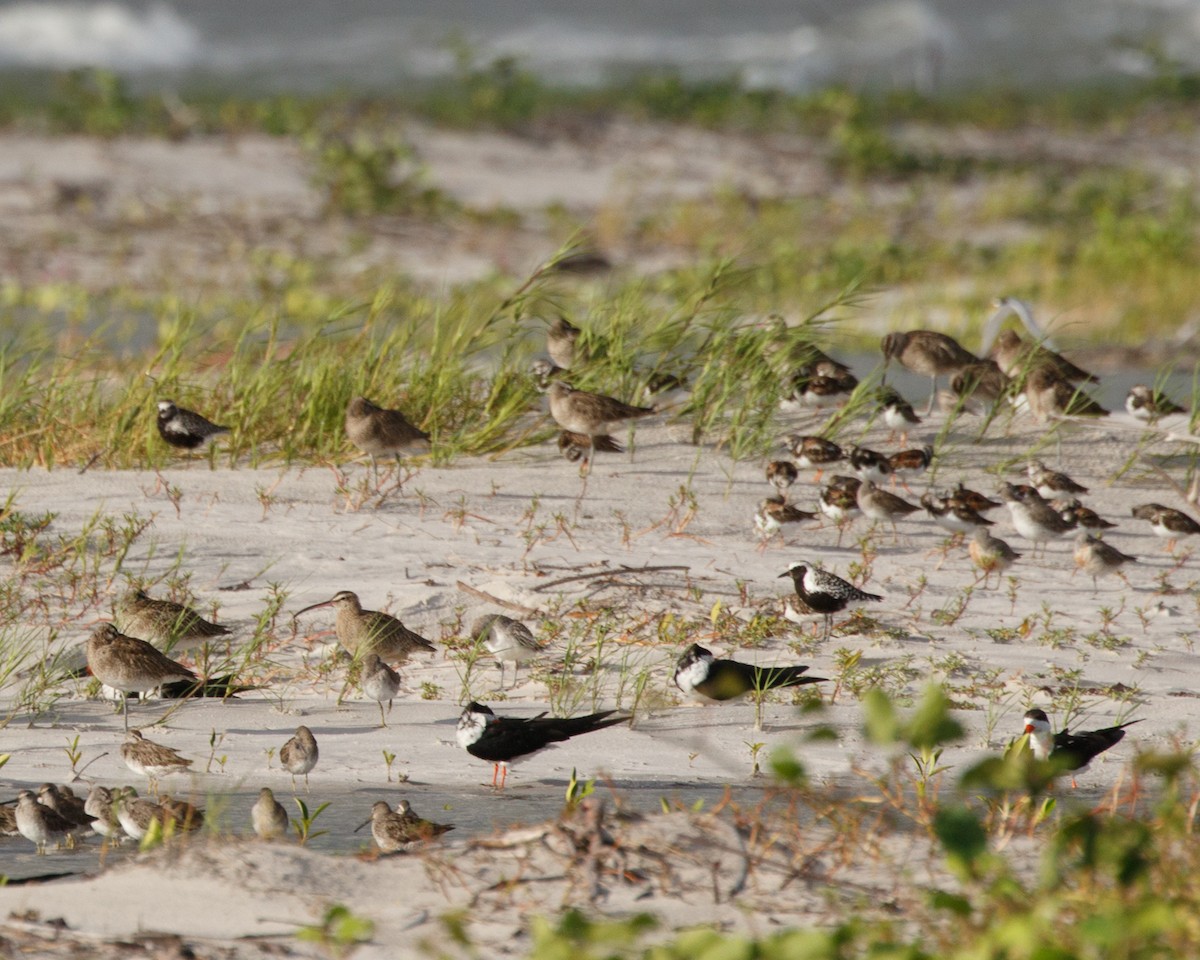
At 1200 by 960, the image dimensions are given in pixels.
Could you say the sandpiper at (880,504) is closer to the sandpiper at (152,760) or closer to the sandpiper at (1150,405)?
the sandpiper at (1150,405)

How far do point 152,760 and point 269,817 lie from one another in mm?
698

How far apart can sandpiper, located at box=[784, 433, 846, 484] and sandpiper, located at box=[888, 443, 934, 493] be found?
0.95ft

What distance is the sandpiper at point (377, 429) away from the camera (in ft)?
26.5

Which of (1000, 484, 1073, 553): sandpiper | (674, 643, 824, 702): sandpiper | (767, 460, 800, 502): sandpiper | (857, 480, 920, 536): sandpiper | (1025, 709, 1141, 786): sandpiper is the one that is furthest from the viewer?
(767, 460, 800, 502): sandpiper

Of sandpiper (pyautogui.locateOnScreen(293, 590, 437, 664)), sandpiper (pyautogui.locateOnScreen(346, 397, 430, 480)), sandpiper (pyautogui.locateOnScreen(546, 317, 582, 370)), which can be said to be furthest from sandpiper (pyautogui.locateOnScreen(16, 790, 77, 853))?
sandpiper (pyautogui.locateOnScreen(546, 317, 582, 370))

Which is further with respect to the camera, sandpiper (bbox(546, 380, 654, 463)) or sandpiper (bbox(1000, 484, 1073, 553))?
sandpiper (bbox(546, 380, 654, 463))

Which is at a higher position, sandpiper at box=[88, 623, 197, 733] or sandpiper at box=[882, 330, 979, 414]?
sandpiper at box=[882, 330, 979, 414]

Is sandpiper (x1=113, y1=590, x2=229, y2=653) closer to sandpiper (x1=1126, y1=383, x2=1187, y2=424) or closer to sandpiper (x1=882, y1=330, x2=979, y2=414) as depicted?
sandpiper (x1=882, y1=330, x2=979, y2=414)

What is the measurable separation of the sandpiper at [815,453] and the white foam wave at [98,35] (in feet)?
87.2

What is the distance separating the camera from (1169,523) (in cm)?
819

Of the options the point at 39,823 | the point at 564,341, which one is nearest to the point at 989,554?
the point at 564,341

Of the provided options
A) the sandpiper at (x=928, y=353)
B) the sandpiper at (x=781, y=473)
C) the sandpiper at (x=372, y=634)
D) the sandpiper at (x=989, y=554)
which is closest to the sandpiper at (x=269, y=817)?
the sandpiper at (x=372, y=634)

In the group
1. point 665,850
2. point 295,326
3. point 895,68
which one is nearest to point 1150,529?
point 665,850

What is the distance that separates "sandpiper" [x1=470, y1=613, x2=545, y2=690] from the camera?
21.5 ft
